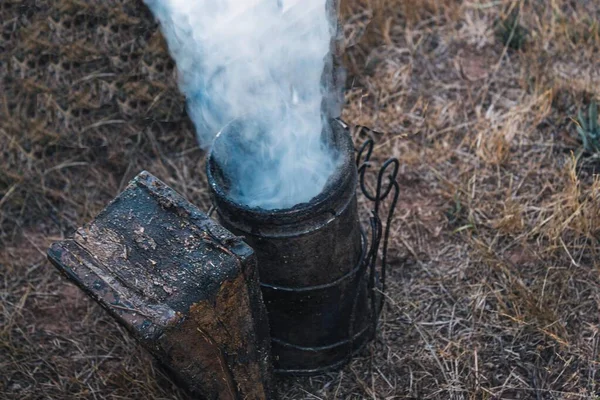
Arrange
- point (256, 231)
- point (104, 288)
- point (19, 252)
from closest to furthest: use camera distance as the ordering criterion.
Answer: point (104, 288), point (256, 231), point (19, 252)

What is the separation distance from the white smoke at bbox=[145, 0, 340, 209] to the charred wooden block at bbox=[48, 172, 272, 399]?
511 mm

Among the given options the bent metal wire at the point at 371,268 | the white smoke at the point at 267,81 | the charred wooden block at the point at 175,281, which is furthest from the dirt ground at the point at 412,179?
the white smoke at the point at 267,81

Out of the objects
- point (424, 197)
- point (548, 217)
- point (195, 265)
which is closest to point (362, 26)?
point (424, 197)

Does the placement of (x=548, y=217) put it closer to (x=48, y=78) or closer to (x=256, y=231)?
(x=256, y=231)

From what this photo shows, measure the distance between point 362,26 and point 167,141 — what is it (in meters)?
1.71

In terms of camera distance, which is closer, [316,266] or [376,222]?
[316,266]

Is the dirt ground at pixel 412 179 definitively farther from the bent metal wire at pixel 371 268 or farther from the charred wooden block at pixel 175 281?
the charred wooden block at pixel 175 281

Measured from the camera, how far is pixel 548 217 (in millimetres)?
3930

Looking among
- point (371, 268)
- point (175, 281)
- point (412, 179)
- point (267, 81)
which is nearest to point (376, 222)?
point (371, 268)

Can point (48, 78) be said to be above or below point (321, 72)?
below

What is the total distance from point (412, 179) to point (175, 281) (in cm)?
220

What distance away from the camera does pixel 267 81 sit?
3.04m

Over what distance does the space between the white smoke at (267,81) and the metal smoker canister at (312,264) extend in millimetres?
127

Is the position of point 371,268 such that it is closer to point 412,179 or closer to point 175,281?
point 175,281
